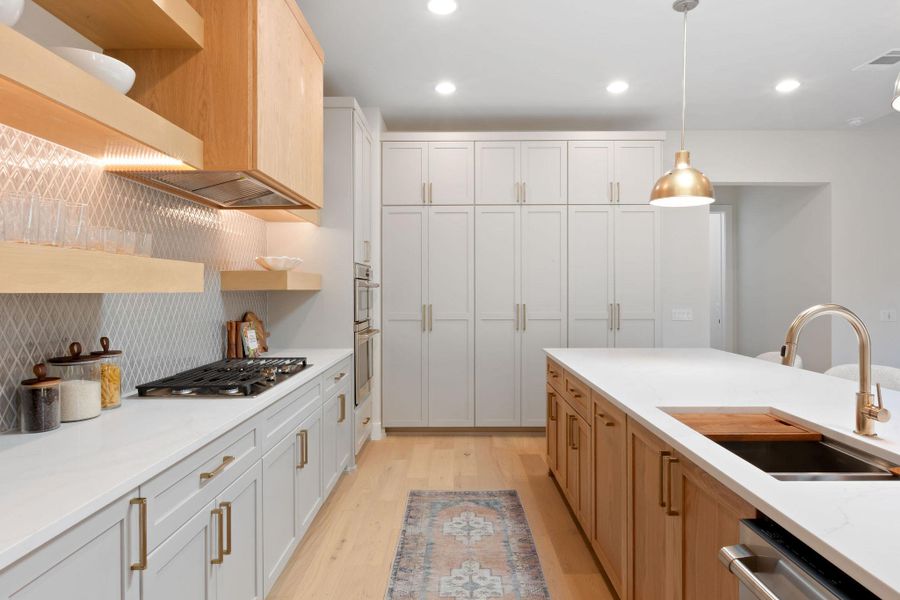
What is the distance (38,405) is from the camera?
1.46 m

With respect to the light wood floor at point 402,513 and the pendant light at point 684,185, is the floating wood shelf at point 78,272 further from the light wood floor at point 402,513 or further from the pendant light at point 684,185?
the pendant light at point 684,185

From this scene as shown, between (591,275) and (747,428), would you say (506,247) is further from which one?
(747,428)

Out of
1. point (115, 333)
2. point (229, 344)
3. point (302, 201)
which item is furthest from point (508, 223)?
point (115, 333)

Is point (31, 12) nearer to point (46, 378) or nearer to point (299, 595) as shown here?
point (46, 378)

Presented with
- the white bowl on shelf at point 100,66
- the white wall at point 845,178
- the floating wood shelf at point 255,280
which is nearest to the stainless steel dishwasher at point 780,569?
the white bowl on shelf at point 100,66

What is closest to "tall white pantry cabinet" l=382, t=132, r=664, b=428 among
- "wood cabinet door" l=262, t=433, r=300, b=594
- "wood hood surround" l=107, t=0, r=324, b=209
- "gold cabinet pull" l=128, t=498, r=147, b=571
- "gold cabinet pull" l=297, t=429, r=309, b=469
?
"gold cabinet pull" l=297, t=429, r=309, b=469

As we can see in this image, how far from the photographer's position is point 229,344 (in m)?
2.94

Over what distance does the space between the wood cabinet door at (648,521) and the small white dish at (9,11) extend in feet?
6.46

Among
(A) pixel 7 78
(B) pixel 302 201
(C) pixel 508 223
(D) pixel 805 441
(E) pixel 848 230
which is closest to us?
(A) pixel 7 78

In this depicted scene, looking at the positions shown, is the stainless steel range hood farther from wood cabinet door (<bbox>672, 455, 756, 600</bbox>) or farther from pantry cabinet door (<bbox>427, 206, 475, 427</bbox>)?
wood cabinet door (<bbox>672, 455, 756, 600</bbox>)

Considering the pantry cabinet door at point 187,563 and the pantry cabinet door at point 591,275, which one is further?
the pantry cabinet door at point 591,275

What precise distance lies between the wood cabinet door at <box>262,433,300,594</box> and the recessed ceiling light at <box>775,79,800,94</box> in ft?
13.6

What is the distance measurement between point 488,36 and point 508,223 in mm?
1624

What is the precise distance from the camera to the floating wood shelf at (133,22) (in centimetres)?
165
